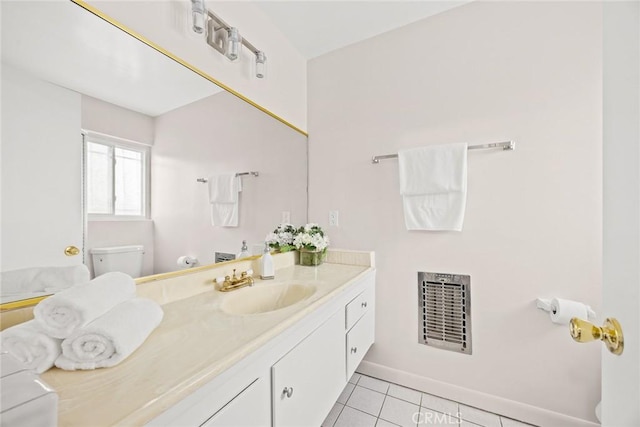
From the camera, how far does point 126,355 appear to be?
57 centimetres

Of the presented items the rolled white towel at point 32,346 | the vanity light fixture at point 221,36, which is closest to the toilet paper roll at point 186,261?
the rolled white towel at point 32,346

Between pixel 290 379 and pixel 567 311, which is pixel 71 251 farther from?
pixel 567 311

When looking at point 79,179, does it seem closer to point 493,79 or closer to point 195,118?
point 195,118

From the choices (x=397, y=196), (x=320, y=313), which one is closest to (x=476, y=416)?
(x=320, y=313)

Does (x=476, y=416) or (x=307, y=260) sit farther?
(x=307, y=260)

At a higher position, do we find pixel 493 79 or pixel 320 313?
pixel 493 79

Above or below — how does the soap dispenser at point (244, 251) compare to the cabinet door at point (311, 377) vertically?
above

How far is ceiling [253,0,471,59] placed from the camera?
1484mm

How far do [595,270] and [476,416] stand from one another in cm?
99

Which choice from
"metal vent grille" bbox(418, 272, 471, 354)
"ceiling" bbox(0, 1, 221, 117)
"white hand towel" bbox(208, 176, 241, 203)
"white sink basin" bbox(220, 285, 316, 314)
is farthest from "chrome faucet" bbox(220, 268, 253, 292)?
"metal vent grille" bbox(418, 272, 471, 354)

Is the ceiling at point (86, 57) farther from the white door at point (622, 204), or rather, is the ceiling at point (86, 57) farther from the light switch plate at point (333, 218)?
the white door at point (622, 204)

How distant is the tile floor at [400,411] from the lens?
1.33 m

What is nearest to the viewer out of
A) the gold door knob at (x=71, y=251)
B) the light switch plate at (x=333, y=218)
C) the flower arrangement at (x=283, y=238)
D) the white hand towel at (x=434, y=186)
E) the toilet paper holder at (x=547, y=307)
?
the gold door knob at (x=71, y=251)

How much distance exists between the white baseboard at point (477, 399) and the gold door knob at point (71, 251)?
1.73 meters
